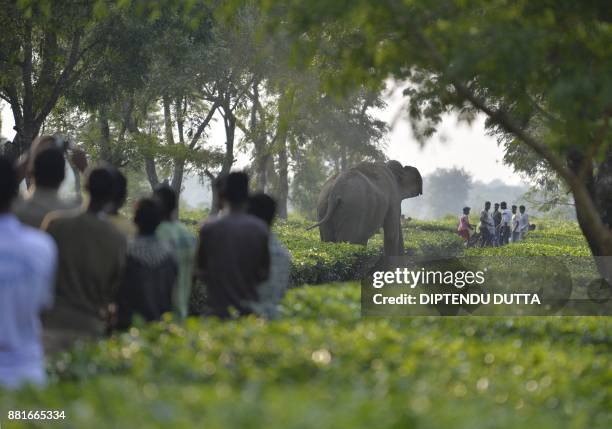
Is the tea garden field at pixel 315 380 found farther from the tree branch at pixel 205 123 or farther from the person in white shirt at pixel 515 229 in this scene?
the tree branch at pixel 205 123

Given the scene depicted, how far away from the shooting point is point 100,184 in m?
7.98

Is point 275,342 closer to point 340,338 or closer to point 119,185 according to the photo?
point 340,338

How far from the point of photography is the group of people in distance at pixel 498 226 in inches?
1438

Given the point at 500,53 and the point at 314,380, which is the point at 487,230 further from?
the point at 314,380

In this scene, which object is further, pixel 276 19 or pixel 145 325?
pixel 276 19

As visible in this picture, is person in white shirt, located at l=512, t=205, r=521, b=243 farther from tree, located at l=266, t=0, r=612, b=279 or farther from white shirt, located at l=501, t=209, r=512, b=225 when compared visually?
tree, located at l=266, t=0, r=612, b=279

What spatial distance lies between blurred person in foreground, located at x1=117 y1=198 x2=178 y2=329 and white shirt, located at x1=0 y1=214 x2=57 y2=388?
7.54 feet

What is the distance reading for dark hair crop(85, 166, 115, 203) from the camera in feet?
26.0

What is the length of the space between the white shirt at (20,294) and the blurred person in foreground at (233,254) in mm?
2759

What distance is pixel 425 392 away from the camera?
6312mm

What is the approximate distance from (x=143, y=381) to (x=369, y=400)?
1.31m

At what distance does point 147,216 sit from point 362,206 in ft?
55.1

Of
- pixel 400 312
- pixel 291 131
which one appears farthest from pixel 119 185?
pixel 291 131

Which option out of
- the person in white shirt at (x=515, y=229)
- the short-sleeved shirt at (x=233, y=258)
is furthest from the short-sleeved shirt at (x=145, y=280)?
the person in white shirt at (x=515, y=229)
